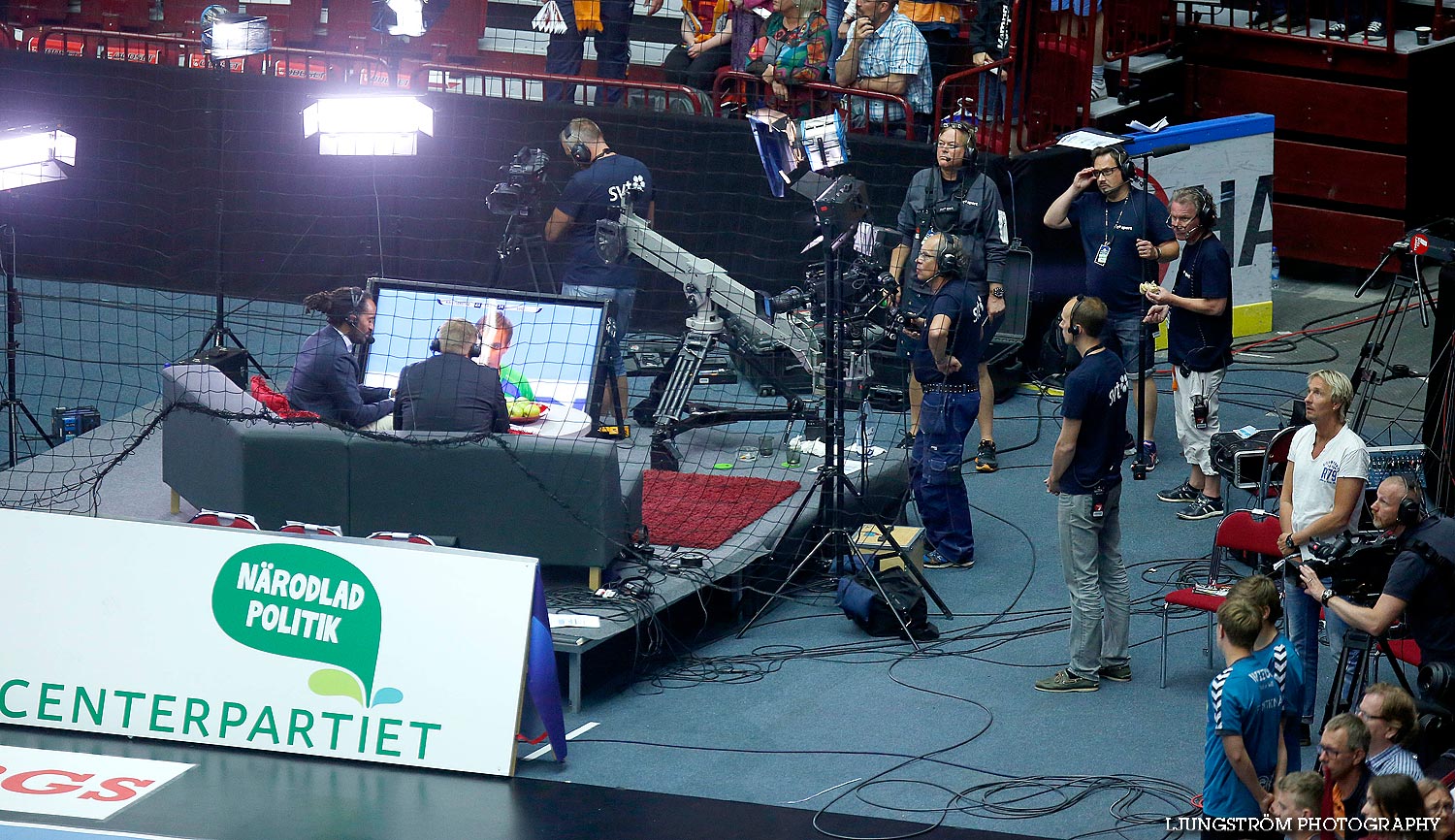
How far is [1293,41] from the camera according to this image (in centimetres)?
1340

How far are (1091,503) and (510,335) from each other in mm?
3974

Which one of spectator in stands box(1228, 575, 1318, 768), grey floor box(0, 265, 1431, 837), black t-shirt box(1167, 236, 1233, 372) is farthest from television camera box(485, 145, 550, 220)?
spectator in stands box(1228, 575, 1318, 768)

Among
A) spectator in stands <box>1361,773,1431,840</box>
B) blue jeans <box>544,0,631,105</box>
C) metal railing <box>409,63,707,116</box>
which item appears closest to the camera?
spectator in stands <box>1361,773,1431,840</box>

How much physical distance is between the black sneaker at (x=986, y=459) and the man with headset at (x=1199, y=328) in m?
1.27

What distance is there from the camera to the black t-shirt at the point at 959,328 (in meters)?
8.92

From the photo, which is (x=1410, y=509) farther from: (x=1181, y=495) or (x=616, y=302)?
(x=616, y=302)

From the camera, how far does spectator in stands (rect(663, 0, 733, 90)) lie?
13.0 m

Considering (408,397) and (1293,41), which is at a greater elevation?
(1293,41)

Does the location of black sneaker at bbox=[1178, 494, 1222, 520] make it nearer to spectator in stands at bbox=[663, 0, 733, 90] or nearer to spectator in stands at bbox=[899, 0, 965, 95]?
spectator in stands at bbox=[899, 0, 965, 95]

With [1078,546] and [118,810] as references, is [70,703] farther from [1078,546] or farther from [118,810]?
[1078,546]

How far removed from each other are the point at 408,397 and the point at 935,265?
282 centimetres

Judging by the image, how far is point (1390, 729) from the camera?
5594 mm

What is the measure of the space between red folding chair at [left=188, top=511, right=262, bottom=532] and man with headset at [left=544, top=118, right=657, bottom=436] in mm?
2802

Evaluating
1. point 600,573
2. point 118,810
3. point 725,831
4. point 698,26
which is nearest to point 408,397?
point 600,573
